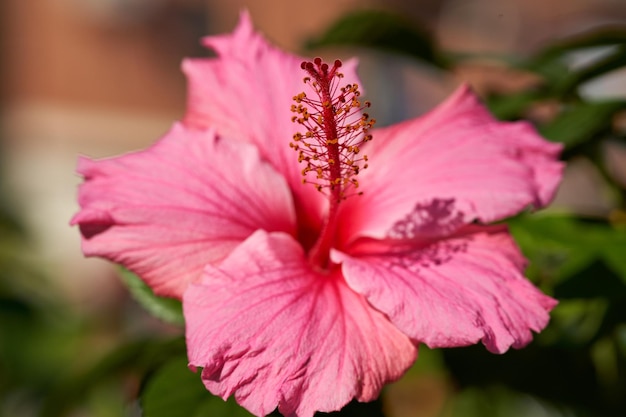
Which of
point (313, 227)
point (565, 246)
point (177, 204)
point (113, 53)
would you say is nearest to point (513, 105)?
point (565, 246)

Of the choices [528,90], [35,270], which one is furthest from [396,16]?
[35,270]

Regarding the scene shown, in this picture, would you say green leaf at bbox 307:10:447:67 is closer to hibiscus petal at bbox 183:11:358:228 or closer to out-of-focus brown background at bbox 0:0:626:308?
hibiscus petal at bbox 183:11:358:228

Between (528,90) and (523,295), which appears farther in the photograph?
(528,90)

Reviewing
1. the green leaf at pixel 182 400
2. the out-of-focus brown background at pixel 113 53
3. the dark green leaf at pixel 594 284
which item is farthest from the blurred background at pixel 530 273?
the out-of-focus brown background at pixel 113 53

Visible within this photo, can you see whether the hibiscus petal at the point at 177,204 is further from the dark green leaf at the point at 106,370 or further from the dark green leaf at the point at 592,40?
the dark green leaf at the point at 592,40

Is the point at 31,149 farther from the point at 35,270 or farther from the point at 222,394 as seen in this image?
the point at 222,394

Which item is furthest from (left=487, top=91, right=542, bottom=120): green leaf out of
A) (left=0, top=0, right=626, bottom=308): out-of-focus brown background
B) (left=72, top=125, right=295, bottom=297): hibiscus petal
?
(left=0, top=0, right=626, bottom=308): out-of-focus brown background

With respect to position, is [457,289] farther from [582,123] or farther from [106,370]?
[106,370]
